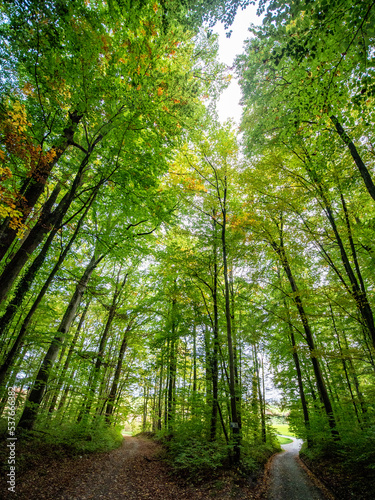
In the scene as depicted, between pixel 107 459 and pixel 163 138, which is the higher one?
pixel 163 138

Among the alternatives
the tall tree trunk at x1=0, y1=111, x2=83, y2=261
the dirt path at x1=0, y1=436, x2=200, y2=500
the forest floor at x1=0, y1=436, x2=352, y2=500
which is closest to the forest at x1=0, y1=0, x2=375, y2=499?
the tall tree trunk at x1=0, y1=111, x2=83, y2=261

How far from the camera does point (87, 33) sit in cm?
341

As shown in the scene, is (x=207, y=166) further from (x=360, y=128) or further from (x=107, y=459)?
(x=107, y=459)

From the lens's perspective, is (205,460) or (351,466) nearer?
(351,466)

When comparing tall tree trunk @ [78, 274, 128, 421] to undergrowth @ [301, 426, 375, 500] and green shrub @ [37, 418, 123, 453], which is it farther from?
undergrowth @ [301, 426, 375, 500]

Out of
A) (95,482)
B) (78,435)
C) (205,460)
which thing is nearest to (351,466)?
(205,460)

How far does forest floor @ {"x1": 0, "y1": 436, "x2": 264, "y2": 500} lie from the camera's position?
4137mm

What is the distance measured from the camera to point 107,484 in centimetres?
514

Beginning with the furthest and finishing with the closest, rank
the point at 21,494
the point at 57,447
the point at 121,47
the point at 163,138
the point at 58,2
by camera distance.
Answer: the point at 57,447, the point at 163,138, the point at 121,47, the point at 21,494, the point at 58,2

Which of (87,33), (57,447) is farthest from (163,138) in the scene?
(57,447)

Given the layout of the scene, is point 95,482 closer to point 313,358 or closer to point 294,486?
point 294,486

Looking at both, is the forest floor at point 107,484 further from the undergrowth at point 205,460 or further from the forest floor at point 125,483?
the undergrowth at point 205,460

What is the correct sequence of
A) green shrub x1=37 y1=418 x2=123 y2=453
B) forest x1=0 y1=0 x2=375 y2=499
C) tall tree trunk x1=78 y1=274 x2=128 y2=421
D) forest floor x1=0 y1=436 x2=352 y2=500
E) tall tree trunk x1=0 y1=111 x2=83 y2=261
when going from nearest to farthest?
1. forest x1=0 y1=0 x2=375 y2=499
2. forest floor x1=0 y1=436 x2=352 y2=500
3. tall tree trunk x1=0 y1=111 x2=83 y2=261
4. green shrub x1=37 y1=418 x2=123 y2=453
5. tall tree trunk x1=78 y1=274 x2=128 y2=421

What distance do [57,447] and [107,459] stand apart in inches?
77.5
